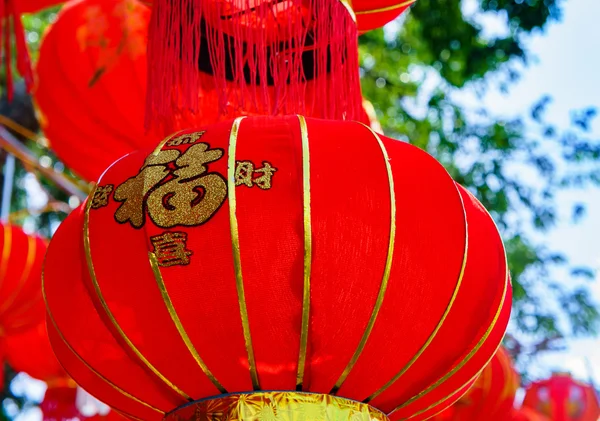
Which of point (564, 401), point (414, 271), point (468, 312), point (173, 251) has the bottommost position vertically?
point (564, 401)

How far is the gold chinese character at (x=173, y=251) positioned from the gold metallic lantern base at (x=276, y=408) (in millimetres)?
236

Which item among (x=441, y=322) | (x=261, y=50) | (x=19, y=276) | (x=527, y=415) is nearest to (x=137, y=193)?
(x=261, y=50)

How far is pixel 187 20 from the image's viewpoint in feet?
5.28

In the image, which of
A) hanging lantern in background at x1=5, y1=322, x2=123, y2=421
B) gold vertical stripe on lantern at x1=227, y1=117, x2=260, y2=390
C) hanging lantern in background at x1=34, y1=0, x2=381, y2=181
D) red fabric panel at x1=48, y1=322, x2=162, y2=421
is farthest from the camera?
hanging lantern in background at x1=5, y1=322, x2=123, y2=421

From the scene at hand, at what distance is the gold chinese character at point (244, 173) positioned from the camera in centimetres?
124

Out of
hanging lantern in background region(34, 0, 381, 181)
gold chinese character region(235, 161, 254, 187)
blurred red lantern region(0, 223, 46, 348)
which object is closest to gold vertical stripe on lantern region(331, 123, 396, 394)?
gold chinese character region(235, 161, 254, 187)

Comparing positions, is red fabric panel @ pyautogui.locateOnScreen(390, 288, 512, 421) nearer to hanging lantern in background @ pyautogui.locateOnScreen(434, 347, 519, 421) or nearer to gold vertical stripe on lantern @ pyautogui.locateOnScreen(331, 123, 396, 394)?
gold vertical stripe on lantern @ pyautogui.locateOnScreen(331, 123, 396, 394)

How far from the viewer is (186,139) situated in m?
1.36

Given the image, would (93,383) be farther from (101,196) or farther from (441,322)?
(441,322)

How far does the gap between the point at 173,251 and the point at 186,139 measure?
0.22 metres

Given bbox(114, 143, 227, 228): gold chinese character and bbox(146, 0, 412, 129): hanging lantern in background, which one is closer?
bbox(114, 143, 227, 228): gold chinese character

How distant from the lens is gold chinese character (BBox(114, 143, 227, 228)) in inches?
48.6

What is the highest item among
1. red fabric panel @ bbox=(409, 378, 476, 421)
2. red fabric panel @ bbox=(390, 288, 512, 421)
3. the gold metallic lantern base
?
the gold metallic lantern base

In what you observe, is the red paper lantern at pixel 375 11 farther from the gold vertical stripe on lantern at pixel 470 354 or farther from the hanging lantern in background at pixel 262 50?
the gold vertical stripe on lantern at pixel 470 354
